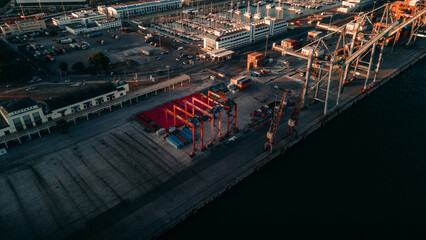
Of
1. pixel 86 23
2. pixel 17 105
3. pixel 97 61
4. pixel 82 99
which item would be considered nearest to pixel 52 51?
pixel 97 61

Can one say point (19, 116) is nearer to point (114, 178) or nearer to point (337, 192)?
point (114, 178)

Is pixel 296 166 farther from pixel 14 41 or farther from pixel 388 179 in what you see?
pixel 14 41

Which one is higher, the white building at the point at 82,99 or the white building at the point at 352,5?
the white building at the point at 352,5

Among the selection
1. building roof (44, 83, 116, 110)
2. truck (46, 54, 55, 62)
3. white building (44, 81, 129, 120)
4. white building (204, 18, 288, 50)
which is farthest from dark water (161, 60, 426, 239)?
truck (46, 54, 55, 62)

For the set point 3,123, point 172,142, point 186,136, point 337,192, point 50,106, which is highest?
point 50,106

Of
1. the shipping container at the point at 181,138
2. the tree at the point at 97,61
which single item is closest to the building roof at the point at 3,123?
the tree at the point at 97,61

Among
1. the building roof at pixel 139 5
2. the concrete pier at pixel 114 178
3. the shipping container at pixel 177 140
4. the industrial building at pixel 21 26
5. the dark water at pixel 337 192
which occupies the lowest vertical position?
the dark water at pixel 337 192

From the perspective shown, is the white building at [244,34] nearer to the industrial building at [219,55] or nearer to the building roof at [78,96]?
the industrial building at [219,55]

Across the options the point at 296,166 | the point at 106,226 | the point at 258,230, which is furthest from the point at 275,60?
the point at 106,226

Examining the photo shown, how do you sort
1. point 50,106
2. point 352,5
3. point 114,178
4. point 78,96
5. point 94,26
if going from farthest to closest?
point 352,5 → point 94,26 → point 78,96 → point 50,106 → point 114,178
